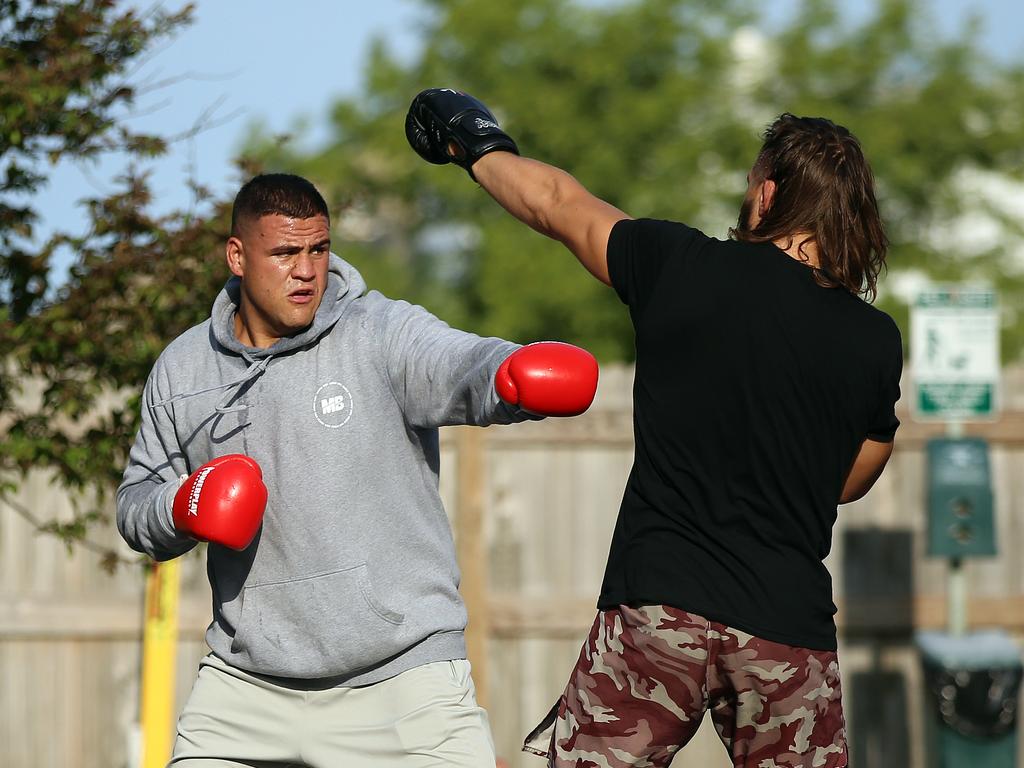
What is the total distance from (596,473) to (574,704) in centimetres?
483

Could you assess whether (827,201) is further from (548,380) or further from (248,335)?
(248,335)

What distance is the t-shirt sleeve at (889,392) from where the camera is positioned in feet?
10.4

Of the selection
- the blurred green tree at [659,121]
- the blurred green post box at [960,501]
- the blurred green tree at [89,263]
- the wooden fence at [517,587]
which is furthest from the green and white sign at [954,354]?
the blurred green tree at [659,121]

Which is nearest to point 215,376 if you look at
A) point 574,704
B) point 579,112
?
point 574,704

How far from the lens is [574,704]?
10.4 ft

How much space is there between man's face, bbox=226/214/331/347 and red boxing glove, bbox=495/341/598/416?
668 millimetres

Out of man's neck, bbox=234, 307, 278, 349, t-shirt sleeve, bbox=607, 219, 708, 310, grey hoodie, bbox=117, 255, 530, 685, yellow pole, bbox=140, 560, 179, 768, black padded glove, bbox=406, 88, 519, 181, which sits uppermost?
black padded glove, bbox=406, 88, 519, 181

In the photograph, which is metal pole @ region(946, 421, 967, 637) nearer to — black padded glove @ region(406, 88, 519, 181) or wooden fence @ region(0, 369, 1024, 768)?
wooden fence @ region(0, 369, 1024, 768)

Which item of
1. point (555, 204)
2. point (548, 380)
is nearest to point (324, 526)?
point (548, 380)

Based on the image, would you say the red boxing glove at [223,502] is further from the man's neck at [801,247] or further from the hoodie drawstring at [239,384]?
the man's neck at [801,247]

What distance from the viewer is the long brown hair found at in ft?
10.4

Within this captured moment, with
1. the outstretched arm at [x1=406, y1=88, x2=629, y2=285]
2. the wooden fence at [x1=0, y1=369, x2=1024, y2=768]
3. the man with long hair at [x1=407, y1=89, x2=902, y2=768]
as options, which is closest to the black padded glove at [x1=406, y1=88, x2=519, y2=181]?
the outstretched arm at [x1=406, y1=88, x2=629, y2=285]

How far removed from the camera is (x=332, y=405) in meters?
3.48

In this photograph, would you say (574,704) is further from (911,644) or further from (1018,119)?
(1018,119)
